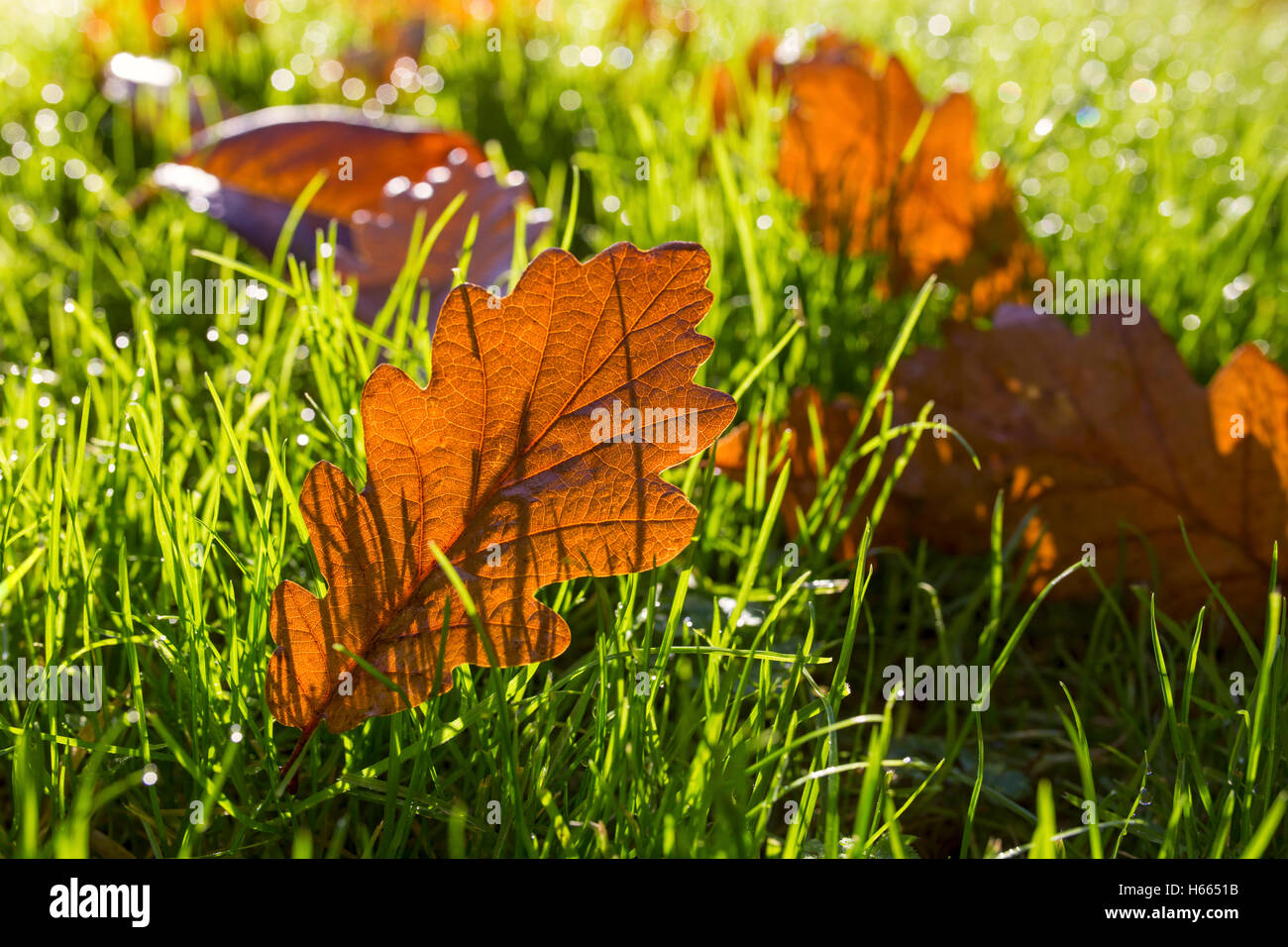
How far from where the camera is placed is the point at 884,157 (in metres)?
1.71

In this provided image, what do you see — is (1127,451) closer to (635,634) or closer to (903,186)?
(635,634)

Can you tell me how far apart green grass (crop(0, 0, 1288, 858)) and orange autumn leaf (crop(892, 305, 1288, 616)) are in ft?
0.20

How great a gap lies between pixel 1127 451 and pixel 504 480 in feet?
2.37

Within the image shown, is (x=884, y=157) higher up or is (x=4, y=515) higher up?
(x=884, y=157)

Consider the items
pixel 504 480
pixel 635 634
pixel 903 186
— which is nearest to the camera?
pixel 504 480

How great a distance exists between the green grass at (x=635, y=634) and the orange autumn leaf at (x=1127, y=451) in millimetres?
60

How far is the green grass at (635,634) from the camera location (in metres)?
0.86

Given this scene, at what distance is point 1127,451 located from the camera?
3.83 feet

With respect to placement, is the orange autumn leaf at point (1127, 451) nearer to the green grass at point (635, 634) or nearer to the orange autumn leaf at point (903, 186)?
the green grass at point (635, 634)

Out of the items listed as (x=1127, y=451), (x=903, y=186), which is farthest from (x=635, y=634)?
A: (x=903, y=186)

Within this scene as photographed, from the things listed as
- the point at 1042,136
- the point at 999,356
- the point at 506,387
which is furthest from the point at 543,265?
the point at 1042,136

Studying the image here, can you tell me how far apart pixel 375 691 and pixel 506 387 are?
0.92 ft

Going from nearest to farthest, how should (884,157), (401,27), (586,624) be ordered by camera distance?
(586,624), (884,157), (401,27)
